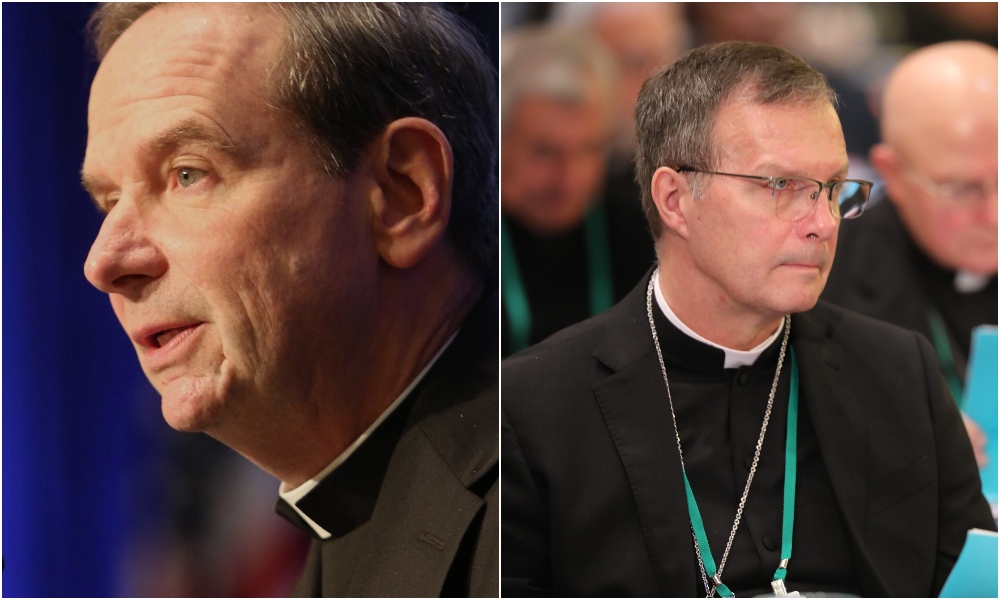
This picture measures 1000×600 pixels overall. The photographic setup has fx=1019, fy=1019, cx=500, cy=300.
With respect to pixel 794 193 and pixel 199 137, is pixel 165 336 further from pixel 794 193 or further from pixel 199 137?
pixel 794 193

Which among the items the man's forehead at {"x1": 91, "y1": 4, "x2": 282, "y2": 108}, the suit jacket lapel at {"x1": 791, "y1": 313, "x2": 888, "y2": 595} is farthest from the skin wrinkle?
the man's forehead at {"x1": 91, "y1": 4, "x2": 282, "y2": 108}

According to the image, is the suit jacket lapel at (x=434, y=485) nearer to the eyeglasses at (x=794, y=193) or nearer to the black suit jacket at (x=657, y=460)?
the black suit jacket at (x=657, y=460)

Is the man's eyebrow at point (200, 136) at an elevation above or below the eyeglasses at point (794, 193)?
above

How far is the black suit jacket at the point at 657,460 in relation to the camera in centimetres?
272

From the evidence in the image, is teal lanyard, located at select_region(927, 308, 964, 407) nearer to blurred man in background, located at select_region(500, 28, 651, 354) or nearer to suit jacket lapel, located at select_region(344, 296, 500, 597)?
blurred man in background, located at select_region(500, 28, 651, 354)

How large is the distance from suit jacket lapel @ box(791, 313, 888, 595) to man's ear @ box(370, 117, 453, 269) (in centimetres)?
107

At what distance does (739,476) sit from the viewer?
2773 mm

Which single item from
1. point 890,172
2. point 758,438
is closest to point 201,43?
point 758,438

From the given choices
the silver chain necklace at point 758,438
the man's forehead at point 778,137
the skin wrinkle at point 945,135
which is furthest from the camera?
the skin wrinkle at point 945,135

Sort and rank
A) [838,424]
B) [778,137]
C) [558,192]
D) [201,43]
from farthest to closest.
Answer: [558,192] → [838,424] → [201,43] → [778,137]

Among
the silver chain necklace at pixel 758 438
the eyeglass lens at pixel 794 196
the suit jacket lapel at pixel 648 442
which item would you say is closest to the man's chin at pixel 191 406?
the suit jacket lapel at pixel 648 442

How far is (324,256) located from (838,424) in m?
1.49

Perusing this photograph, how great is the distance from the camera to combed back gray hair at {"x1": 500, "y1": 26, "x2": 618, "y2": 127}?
290 cm

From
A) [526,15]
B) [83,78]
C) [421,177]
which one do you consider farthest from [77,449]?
[526,15]
